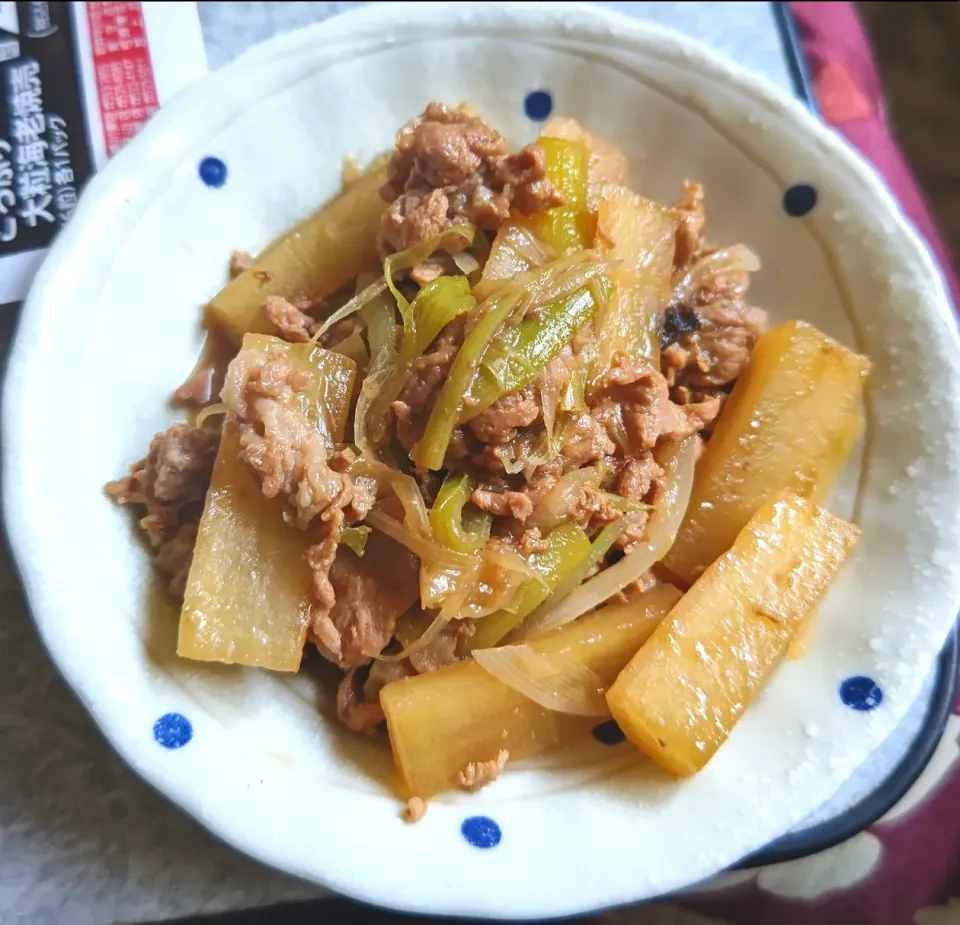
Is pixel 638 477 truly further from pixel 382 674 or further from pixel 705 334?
pixel 382 674

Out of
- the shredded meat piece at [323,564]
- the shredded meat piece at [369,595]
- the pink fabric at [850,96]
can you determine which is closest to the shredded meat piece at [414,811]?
the shredded meat piece at [369,595]

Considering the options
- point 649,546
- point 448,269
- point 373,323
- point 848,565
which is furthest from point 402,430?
point 848,565

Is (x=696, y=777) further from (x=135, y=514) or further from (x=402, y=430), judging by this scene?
(x=135, y=514)

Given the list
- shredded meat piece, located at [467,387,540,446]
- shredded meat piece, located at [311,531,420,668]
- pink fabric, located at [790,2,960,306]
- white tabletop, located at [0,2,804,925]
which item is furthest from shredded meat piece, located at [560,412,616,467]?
pink fabric, located at [790,2,960,306]

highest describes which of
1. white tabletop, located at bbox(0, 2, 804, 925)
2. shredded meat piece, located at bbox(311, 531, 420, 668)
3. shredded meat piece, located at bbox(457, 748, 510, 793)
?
shredded meat piece, located at bbox(311, 531, 420, 668)

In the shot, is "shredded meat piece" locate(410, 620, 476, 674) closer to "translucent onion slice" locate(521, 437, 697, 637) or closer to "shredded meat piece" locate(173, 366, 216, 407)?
"translucent onion slice" locate(521, 437, 697, 637)

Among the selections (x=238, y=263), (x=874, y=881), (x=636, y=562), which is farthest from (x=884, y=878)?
(x=238, y=263)
